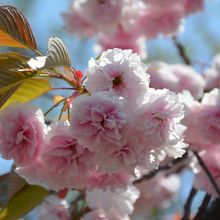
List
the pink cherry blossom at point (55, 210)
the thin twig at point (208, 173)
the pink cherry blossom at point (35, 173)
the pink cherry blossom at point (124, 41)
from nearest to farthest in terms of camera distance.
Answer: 1. the pink cherry blossom at point (35, 173)
2. the thin twig at point (208, 173)
3. the pink cherry blossom at point (55, 210)
4. the pink cherry blossom at point (124, 41)

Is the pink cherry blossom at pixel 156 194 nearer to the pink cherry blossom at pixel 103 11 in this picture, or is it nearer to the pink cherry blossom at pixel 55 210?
the pink cherry blossom at pixel 103 11

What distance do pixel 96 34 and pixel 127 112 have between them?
2.02 metres

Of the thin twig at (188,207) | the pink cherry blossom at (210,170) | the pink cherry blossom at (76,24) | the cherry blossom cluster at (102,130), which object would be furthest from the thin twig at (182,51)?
the cherry blossom cluster at (102,130)

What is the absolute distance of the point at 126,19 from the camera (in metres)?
2.91

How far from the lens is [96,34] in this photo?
10.2 ft

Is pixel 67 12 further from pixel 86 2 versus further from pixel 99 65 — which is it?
pixel 99 65

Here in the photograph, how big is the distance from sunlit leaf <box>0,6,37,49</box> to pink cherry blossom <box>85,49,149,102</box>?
141 millimetres

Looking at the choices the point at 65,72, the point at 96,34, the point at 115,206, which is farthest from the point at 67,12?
the point at 65,72

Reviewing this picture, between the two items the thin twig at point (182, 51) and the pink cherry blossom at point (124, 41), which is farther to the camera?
the pink cherry blossom at point (124, 41)

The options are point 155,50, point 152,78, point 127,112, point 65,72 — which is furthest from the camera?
point 155,50

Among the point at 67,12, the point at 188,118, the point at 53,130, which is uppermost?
the point at 67,12

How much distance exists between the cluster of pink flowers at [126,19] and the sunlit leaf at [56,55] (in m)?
1.58

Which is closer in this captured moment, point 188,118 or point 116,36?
point 188,118

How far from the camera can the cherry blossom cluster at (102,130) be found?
3.76ft
